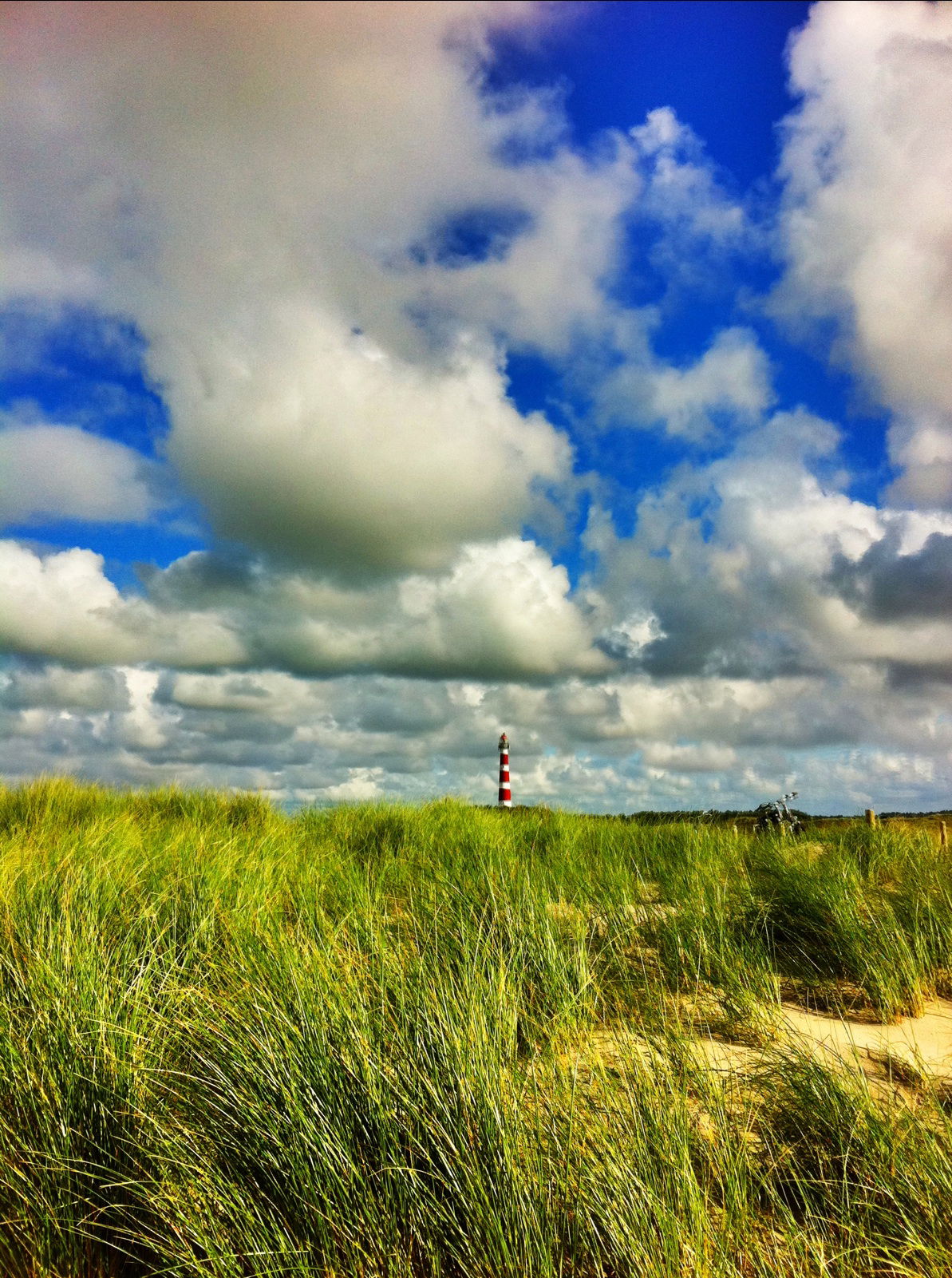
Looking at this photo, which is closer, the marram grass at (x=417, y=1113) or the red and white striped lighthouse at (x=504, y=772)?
the marram grass at (x=417, y=1113)

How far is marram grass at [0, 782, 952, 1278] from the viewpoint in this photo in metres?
2.04

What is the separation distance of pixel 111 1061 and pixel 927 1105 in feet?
9.89

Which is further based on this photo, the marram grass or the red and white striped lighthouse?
the red and white striped lighthouse

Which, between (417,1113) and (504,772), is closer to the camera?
(417,1113)

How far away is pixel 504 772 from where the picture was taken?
72.1ft

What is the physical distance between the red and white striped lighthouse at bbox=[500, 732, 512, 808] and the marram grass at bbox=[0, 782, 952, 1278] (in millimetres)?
16526

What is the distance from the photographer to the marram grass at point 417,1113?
2035 millimetres

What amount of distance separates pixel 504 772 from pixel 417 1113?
20.0 meters

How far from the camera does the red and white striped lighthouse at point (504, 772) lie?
21.1 m

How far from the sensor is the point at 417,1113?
7.18 feet

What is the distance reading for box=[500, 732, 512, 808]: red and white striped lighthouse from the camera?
21094 millimetres

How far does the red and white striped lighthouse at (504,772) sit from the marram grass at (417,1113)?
16.5m

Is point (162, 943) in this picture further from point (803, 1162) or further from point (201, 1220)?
point (803, 1162)

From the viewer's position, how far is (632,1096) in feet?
7.77
